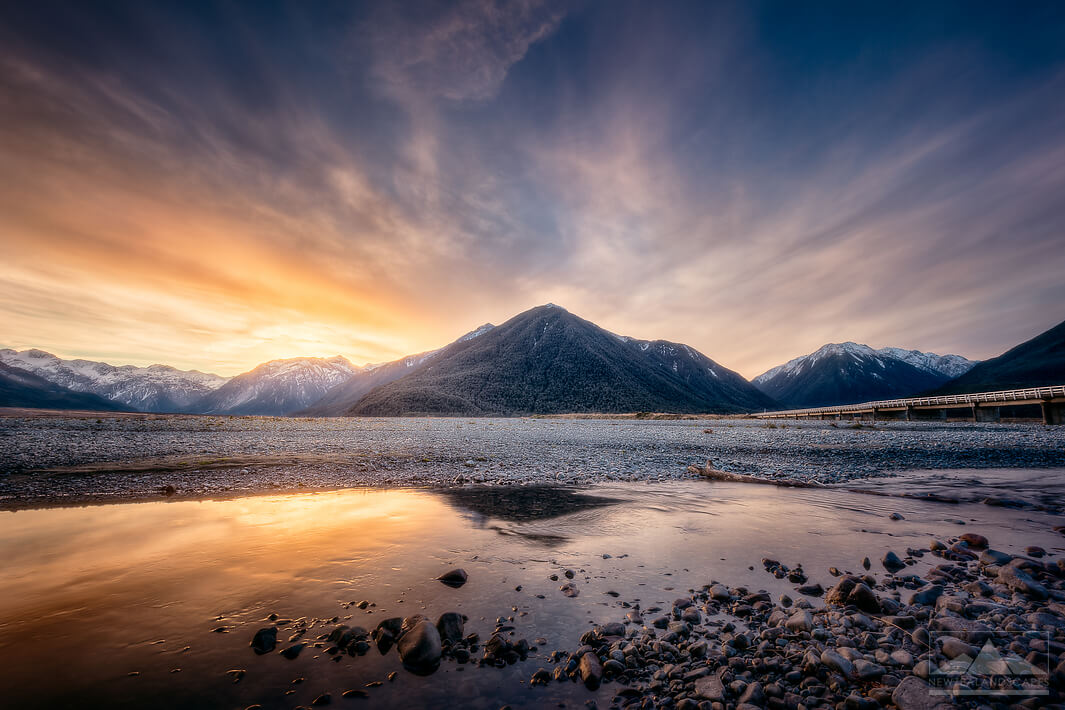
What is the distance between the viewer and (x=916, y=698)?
3.73m

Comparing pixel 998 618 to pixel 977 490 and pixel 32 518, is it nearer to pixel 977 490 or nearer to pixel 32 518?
pixel 977 490

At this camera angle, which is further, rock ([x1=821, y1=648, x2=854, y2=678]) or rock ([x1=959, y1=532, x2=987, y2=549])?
rock ([x1=959, y1=532, x2=987, y2=549])

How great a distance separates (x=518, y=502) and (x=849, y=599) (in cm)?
900

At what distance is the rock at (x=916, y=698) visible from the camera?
3661 millimetres

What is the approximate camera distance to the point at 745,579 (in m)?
6.96

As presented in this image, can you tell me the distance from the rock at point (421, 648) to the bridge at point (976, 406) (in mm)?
72347

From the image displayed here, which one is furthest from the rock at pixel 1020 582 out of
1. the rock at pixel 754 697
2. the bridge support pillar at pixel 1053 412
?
the bridge support pillar at pixel 1053 412

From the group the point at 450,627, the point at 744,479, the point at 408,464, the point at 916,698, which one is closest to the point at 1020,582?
the point at 916,698

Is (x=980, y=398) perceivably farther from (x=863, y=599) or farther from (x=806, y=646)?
(x=806, y=646)

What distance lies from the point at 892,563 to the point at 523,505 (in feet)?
28.7

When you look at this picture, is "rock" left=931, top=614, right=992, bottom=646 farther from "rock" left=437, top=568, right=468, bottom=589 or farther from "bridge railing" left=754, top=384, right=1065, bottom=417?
"bridge railing" left=754, top=384, right=1065, bottom=417

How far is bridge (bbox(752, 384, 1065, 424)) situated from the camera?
48.1 m

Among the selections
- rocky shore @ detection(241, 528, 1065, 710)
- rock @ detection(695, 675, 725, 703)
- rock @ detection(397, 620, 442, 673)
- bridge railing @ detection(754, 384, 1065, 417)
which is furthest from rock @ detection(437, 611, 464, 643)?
bridge railing @ detection(754, 384, 1065, 417)

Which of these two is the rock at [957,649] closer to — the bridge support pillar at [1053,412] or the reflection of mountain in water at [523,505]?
the reflection of mountain in water at [523,505]
